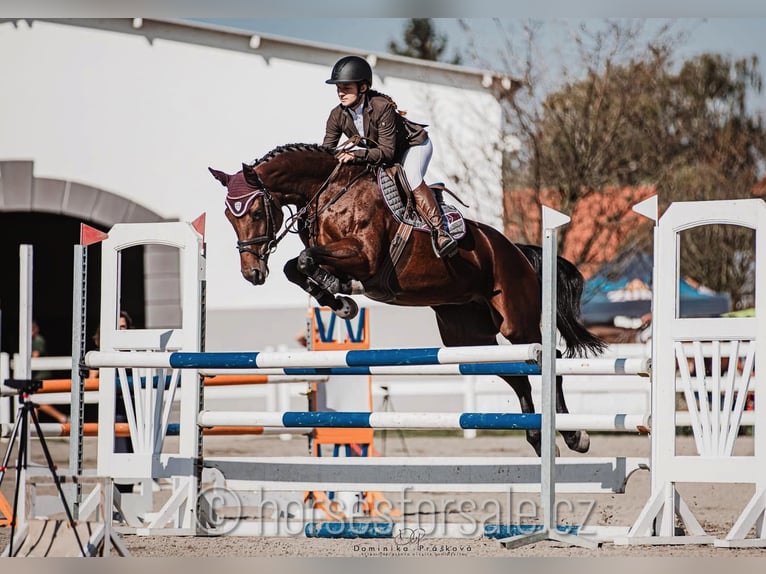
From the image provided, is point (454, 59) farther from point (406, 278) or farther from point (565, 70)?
point (406, 278)

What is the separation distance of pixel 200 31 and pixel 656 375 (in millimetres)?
7492

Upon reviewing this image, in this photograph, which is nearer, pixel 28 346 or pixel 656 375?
pixel 656 375

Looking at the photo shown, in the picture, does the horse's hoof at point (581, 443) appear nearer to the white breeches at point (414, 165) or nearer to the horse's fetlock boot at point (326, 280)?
the horse's fetlock boot at point (326, 280)

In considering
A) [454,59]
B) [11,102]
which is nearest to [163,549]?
[11,102]

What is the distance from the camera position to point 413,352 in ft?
13.0

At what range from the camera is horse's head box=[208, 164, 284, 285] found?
4.62 m

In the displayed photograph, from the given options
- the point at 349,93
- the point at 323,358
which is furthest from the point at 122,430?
the point at 349,93

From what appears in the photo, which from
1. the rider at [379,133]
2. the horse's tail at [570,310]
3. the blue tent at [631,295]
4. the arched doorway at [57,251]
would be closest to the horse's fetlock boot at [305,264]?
the rider at [379,133]

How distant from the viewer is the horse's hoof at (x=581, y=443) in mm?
4598

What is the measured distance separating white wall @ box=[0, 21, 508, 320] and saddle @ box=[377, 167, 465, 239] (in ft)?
16.9

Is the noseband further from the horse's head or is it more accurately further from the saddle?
the saddle

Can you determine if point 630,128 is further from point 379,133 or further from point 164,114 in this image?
point 379,133

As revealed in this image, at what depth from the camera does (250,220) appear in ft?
15.2

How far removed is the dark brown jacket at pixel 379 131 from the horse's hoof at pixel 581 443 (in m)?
1.49
